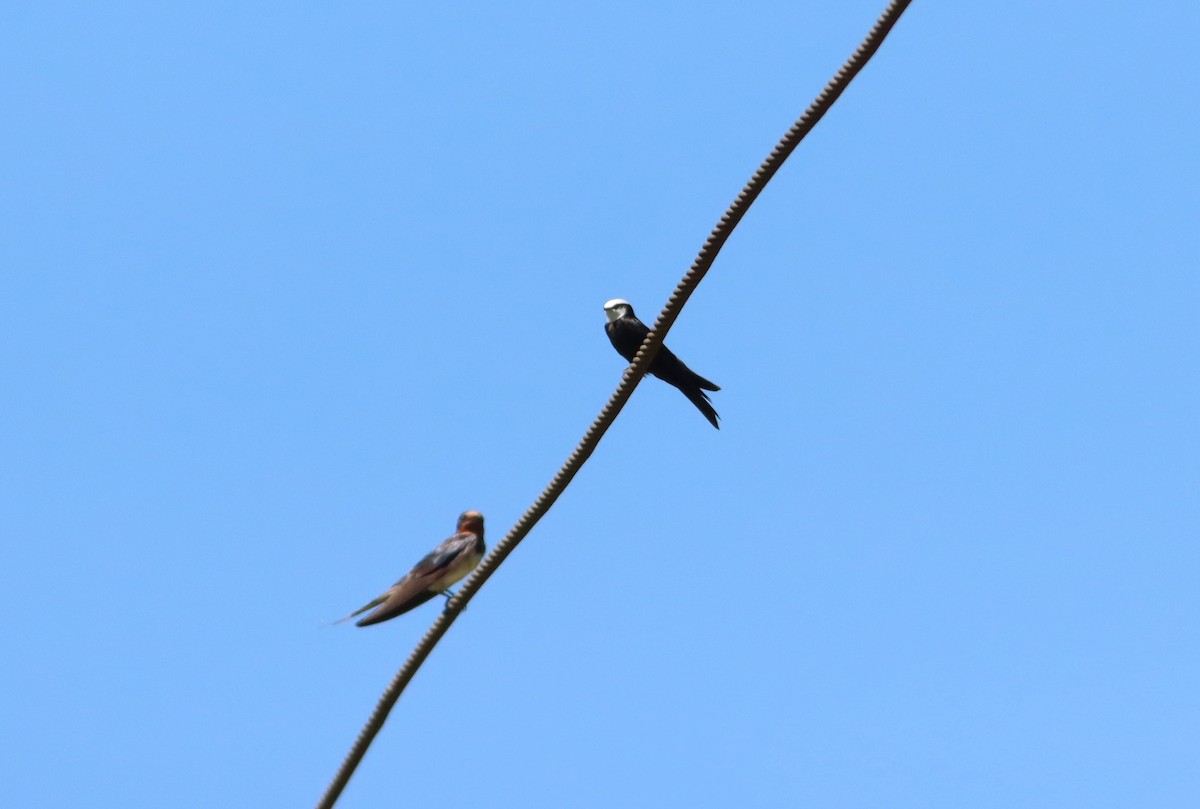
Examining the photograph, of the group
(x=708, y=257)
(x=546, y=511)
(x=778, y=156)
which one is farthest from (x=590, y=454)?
(x=778, y=156)

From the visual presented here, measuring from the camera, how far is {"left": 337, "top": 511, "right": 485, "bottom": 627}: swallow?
6441 millimetres

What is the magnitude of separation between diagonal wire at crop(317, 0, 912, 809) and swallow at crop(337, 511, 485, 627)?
124 centimetres

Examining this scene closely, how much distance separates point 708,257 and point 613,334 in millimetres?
4582

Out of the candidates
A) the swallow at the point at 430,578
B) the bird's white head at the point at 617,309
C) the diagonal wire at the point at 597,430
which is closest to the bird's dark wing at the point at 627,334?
the bird's white head at the point at 617,309

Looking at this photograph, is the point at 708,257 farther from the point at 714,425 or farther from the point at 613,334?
the point at 613,334

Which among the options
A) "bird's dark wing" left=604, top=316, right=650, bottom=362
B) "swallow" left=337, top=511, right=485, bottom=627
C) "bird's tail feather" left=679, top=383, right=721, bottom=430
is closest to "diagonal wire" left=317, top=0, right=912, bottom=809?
"swallow" left=337, top=511, right=485, bottom=627

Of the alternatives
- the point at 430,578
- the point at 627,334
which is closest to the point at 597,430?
the point at 430,578

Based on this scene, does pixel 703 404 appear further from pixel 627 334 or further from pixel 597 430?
pixel 597 430

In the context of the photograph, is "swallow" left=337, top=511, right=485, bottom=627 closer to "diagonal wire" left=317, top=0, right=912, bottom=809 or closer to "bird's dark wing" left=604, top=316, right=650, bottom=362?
"diagonal wire" left=317, top=0, right=912, bottom=809

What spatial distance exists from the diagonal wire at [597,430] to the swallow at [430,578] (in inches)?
48.7

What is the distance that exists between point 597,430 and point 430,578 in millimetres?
1910

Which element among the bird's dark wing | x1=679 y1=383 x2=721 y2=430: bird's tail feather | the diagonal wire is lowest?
the diagonal wire

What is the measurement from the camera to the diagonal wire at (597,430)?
454 centimetres

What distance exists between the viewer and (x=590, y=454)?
4.98 metres
